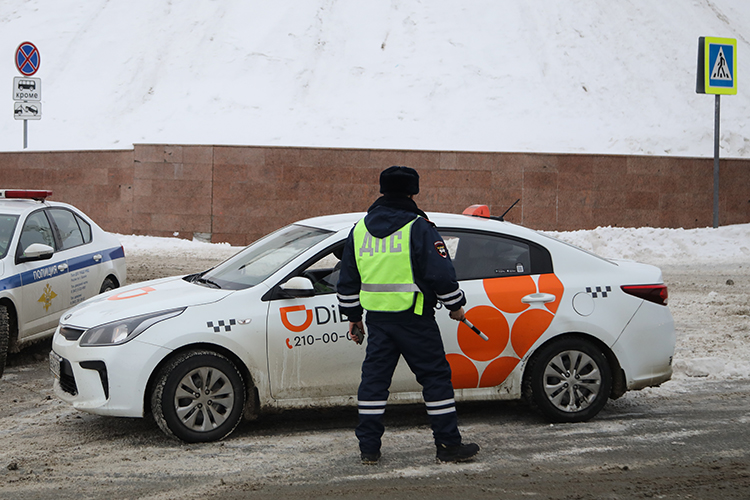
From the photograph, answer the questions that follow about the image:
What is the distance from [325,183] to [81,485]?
14409 millimetres

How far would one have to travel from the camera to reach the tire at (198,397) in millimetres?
4879

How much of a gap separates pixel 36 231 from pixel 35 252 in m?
0.65

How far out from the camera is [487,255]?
18.4 ft

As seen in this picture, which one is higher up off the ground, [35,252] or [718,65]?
[718,65]

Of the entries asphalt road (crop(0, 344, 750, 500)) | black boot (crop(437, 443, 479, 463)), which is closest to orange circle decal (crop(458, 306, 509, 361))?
asphalt road (crop(0, 344, 750, 500))

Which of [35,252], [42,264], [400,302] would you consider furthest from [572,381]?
[42,264]

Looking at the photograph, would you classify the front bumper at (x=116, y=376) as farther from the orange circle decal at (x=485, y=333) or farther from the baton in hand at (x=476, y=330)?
the orange circle decal at (x=485, y=333)

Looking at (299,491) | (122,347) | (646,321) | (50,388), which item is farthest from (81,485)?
(646,321)

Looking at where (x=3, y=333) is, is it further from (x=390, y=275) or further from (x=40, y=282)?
(x=390, y=275)

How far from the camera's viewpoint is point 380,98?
88.6 ft

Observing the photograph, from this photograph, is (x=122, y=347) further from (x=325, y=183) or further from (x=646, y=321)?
(x=325, y=183)

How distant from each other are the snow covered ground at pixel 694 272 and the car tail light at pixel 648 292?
114 cm

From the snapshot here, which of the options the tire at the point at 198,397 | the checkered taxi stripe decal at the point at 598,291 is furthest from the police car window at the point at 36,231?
the checkered taxi stripe decal at the point at 598,291

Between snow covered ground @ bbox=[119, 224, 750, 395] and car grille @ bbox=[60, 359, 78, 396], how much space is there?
4.46m
